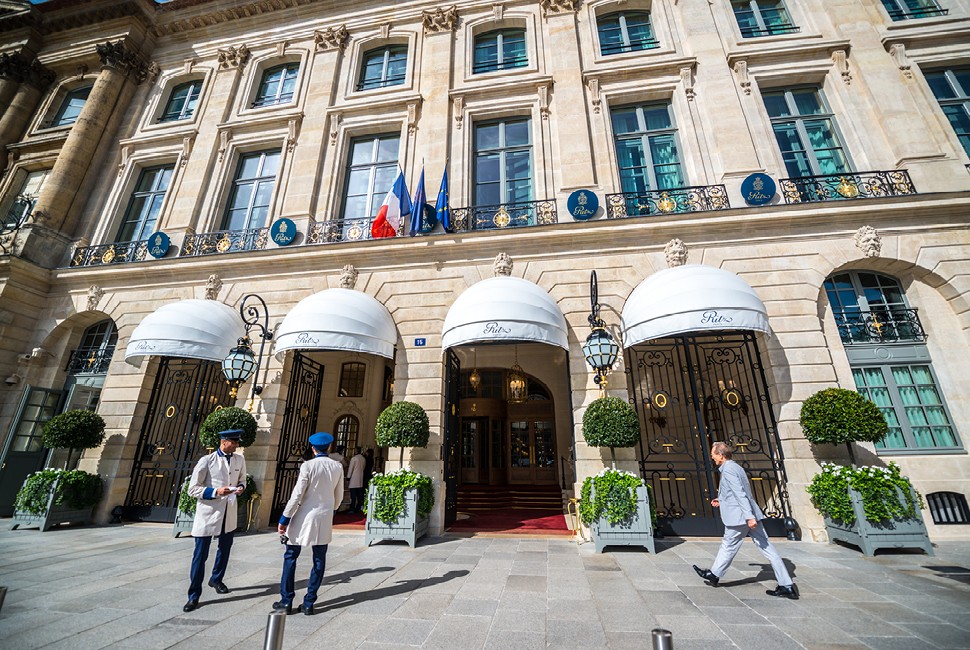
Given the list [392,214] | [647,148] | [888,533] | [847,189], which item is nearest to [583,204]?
[647,148]

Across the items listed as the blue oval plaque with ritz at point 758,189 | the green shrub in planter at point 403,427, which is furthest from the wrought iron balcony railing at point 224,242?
the blue oval plaque with ritz at point 758,189

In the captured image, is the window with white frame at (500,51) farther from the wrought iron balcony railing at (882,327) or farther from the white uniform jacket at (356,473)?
the white uniform jacket at (356,473)

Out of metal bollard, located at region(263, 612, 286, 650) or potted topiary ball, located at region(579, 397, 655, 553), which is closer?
metal bollard, located at region(263, 612, 286, 650)

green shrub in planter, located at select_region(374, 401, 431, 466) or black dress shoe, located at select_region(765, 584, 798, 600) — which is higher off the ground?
green shrub in planter, located at select_region(374, 401, 431, 466)

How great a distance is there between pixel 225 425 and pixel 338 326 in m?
3.00

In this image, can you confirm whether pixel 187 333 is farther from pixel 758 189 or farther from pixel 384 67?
pixel 758 189

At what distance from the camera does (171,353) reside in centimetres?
898

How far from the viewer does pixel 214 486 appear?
482 cm

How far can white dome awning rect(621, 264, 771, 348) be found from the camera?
731cm

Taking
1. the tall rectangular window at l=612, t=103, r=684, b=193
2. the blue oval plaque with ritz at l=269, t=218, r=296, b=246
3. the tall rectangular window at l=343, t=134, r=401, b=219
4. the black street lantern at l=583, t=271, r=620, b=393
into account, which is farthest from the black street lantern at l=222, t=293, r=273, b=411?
the tall rectangular window at l=612, t=103, r=684, b=193

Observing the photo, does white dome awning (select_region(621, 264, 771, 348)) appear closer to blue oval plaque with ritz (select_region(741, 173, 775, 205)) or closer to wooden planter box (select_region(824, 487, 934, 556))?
blue oval plaque with ritz (select_region(741, 173, 775, 205))

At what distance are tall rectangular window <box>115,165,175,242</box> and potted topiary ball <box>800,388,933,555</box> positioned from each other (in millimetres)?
17863

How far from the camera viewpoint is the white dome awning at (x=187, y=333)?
29.7 ft

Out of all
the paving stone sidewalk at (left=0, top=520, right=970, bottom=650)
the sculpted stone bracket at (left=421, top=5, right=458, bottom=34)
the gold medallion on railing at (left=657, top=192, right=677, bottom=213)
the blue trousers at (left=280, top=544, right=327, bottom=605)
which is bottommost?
the paving stone sidewalk at (left=0, top=520, right=970, bottom=650)
